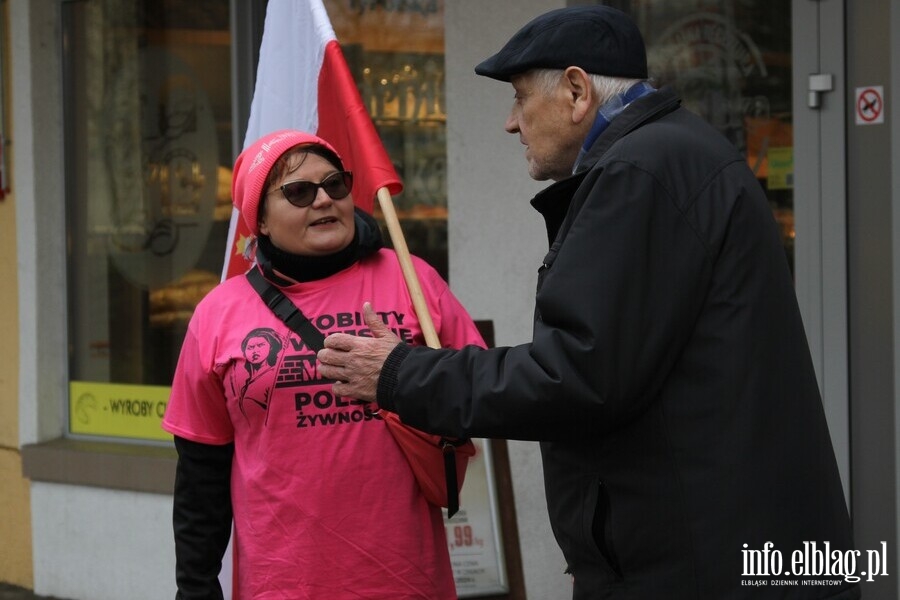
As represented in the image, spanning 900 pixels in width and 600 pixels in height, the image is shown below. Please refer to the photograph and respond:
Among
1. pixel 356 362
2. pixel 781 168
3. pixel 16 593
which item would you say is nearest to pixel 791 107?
pixel 781 168

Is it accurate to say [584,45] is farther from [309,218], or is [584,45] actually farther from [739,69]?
[739,69]

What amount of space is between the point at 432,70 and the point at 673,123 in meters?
3.76

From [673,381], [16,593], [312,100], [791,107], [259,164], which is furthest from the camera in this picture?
[16,593]

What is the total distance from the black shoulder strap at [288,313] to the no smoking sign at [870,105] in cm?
264

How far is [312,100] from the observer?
12.2 ft

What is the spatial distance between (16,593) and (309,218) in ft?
15.7

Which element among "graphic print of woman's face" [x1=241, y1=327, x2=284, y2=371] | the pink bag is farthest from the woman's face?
the pink bag

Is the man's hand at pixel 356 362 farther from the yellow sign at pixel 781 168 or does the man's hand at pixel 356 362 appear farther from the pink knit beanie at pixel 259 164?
the yellow sign at pixel 781 168

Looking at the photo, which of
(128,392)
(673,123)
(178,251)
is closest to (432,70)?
(178,251)

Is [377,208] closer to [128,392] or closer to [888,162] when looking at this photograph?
[128,392]

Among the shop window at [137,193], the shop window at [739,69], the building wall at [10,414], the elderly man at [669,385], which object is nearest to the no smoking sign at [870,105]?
the shop window at [739,69]

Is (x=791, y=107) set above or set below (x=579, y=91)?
above

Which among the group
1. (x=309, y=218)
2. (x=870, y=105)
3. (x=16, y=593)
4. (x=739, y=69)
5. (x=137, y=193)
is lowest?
(x=16, y=593)

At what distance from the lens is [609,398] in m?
2.17
